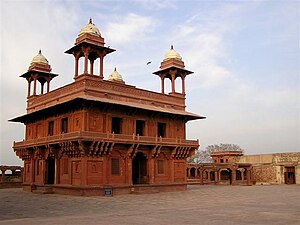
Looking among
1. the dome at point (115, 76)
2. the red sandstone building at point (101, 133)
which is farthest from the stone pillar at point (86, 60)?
the dome at point (115, 76)

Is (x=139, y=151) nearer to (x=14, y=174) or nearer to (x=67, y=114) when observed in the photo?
(x=67, y=114)

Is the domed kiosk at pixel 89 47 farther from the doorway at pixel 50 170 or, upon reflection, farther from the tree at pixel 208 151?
the tree at pixel 208 151

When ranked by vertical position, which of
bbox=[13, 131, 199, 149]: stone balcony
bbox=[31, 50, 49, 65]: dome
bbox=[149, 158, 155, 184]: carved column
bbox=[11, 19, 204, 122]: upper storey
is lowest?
bbox=[149, 158, 155, 184]: carved column

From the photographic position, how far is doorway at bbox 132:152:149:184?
3149 centimetres

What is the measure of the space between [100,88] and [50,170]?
9.57m

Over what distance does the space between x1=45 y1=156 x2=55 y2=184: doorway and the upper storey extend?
464 centimetres

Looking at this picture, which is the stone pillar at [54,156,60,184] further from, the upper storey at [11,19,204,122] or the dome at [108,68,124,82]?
the dome at [108,68,124,82]

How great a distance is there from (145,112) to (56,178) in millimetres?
8972

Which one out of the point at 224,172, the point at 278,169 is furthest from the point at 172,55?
the point at 224,172

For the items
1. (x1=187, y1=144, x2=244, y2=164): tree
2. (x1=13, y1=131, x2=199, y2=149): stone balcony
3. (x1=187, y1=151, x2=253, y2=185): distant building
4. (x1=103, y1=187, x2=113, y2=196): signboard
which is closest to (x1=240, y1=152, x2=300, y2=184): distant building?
(x1=187, y1=151, x2=253, y2=185): distant building

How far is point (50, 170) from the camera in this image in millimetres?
32750

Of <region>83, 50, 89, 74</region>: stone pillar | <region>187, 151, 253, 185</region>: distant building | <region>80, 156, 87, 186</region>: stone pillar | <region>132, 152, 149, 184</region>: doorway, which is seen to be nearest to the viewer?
<region>80, 156, 87, 186</region>: stone pillar

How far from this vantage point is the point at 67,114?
29.2m

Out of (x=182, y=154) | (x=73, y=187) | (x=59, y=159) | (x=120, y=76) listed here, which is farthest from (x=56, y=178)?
(x=120, y=76)
